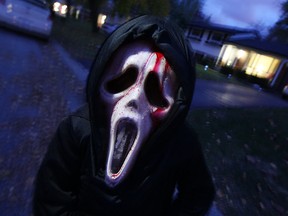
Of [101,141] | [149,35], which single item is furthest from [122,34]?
[101,141]

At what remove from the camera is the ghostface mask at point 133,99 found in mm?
1143

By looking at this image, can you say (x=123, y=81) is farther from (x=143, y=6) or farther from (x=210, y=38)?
(x=210, y=38)

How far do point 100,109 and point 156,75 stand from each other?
0.26 meters

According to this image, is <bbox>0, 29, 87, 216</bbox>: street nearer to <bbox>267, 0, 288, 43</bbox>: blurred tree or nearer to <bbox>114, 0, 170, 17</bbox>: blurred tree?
<bbox>114, 0, 170, 17</bbox>: blurred tree

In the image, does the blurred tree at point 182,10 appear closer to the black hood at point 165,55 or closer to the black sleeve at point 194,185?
the black sleeve at point 194,185

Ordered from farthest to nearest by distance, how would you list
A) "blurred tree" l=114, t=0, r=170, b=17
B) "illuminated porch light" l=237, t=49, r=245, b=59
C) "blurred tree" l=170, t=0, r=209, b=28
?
1. "blurred tree" l=170, t=0, r=209, b=28
2. "illuminated porch light" l=237, t=49, r=245, b=59
3. "blurred tree" l=114, t=0, r=170, b=17

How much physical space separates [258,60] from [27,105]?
27.9 metres

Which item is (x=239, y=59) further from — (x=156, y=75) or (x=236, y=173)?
(x=156, y=75)

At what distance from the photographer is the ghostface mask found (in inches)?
45.0

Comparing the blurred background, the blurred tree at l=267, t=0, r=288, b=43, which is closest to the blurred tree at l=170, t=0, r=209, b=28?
the blurred tree at l=267, t=0, r=288, b=43

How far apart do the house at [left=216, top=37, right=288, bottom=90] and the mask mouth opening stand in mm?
25641

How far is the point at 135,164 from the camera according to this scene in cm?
121

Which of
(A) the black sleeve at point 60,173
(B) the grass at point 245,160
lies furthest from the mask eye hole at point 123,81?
(B) the grass at point 245,160

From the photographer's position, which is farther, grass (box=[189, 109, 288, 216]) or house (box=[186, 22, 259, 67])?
house (box=[186, 22, 259, 67])
